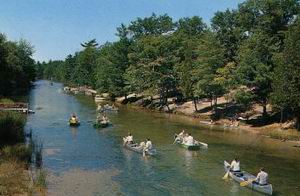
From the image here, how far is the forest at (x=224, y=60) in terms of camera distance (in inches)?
2590

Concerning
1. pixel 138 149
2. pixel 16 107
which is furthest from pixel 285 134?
pixel 16 107

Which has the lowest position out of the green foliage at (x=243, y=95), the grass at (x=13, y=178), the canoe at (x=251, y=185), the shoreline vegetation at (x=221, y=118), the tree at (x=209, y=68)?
the canoe at (x=251, y=185)

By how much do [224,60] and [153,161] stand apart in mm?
43199

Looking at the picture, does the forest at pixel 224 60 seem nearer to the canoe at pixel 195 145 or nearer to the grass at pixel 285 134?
the grass at pixel 285 134

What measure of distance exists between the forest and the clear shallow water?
29.1 feet

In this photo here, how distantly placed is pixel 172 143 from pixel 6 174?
26047mm

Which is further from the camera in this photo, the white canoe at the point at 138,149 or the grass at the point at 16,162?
the white canoe at the point at 138,149

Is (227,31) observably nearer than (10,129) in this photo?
No

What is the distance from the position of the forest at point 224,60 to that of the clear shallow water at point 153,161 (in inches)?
350

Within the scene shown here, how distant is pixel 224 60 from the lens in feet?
277

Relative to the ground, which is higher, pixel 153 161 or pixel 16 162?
pixel 16 162

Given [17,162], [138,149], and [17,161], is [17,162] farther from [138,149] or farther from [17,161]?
[138,149]

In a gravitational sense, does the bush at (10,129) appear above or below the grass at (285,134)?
above

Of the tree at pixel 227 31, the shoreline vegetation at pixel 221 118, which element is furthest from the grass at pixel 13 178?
the tree at pixel 227 31
